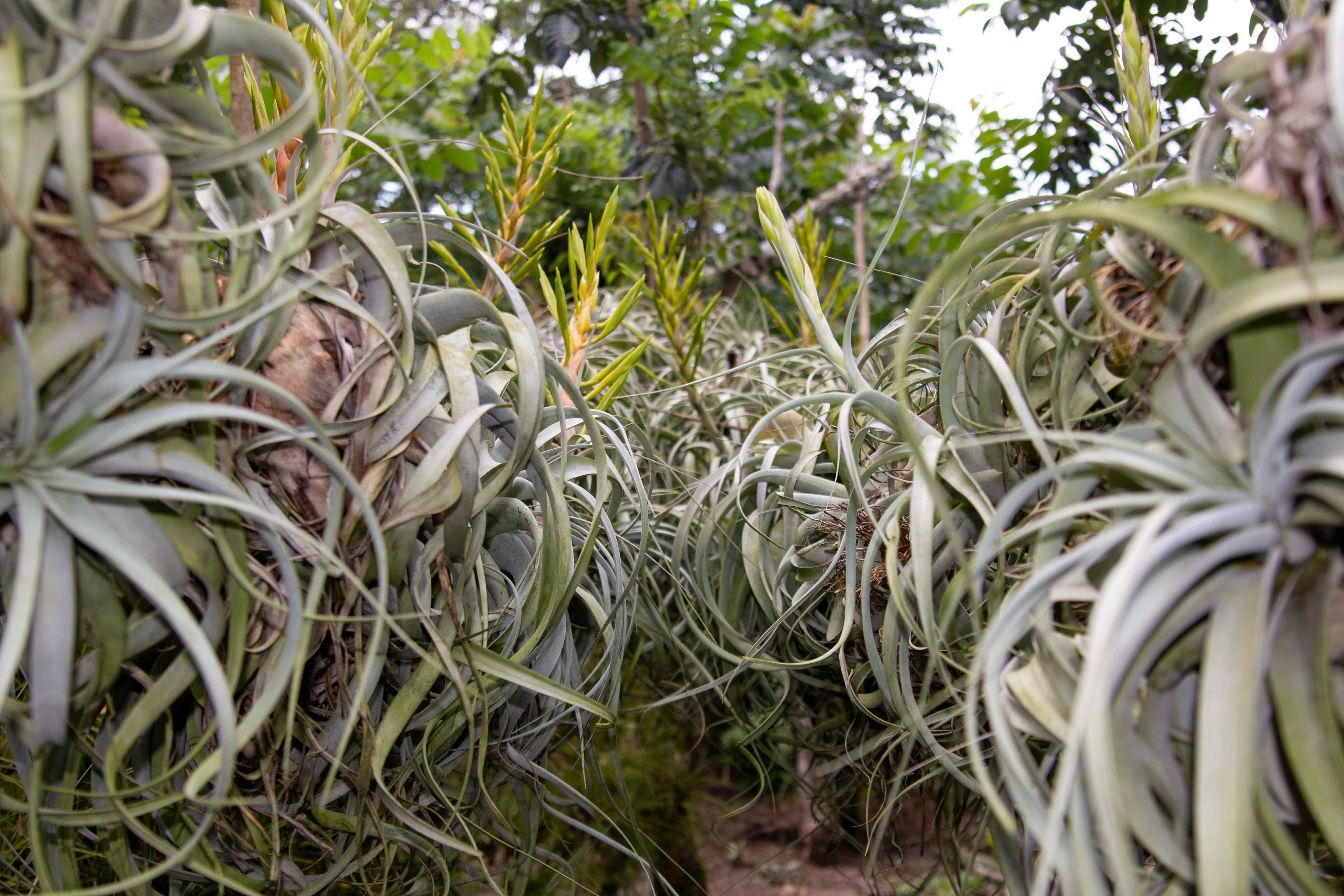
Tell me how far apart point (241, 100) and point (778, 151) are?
98 cm

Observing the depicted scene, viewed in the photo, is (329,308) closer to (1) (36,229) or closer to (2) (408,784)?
(1) (36,229)

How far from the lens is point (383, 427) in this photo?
11.7 inches

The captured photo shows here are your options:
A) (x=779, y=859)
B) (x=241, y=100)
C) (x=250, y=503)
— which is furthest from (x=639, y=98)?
(x=779, y=859)

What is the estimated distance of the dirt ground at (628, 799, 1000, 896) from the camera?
1.38 meters

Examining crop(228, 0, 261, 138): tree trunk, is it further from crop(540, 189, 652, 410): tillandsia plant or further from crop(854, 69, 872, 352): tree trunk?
crop(854, 69, 872, 352): tree trunk

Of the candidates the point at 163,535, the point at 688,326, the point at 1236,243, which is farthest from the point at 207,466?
the point at 688,326

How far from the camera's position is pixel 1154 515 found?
Result: 0.19m

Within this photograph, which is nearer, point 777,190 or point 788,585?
point 788,585

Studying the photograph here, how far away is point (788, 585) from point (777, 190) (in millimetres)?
907

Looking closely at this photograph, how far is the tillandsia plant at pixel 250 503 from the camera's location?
0.22 metres

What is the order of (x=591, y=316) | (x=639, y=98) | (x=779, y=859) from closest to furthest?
(x=591, y=316) < (x=639, y=98) < (x=779, y=859)

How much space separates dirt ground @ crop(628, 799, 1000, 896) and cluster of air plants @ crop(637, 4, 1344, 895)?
1.07 metres

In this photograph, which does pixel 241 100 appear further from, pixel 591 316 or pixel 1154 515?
pixel 1154 515

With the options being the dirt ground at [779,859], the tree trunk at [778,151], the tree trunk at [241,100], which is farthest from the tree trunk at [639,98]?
the dirt ground at [779,859]
